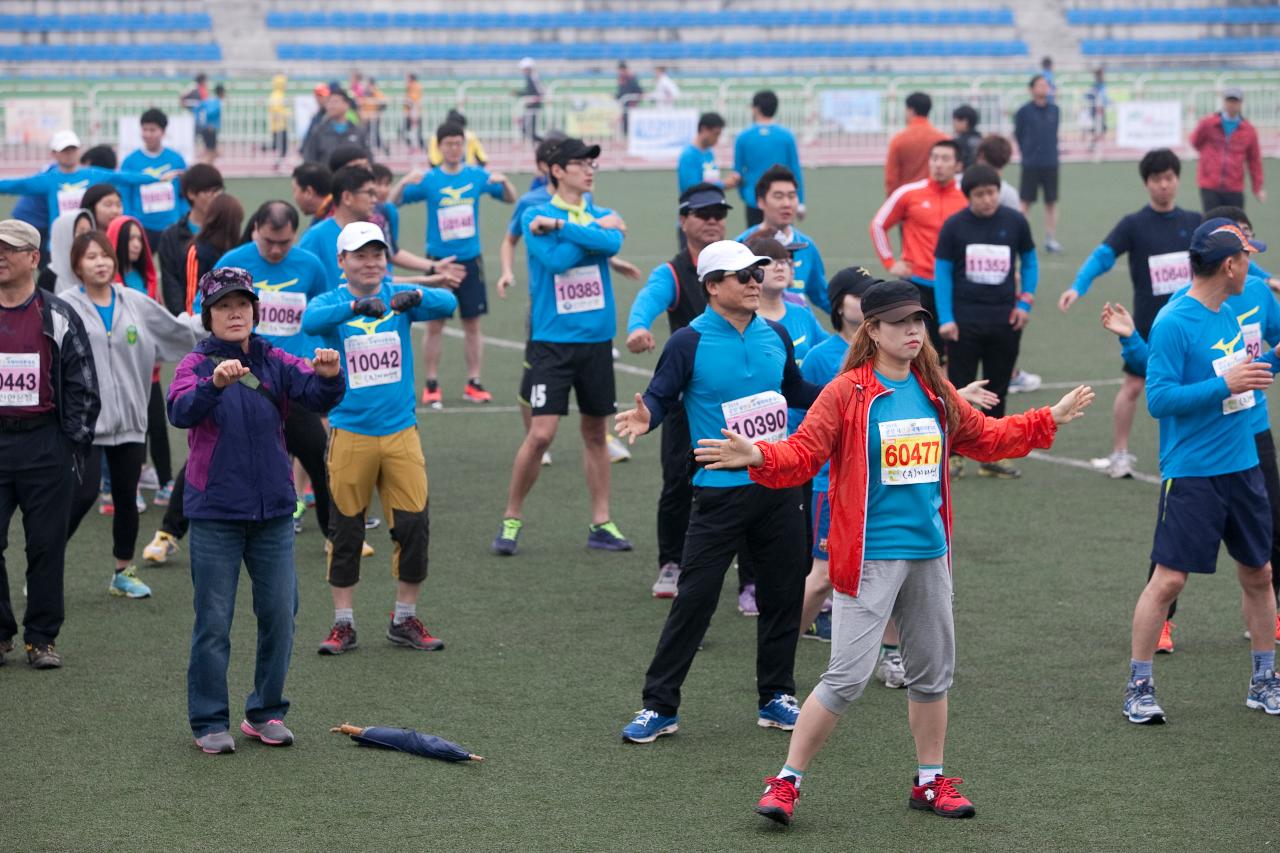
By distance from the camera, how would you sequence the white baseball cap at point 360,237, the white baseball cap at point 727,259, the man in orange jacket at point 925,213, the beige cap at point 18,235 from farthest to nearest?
the man in orange jacket at point 925,213, the white baseball cap at point 360,237, the beige cap at point 18,235, the white baseball cap at point 727,259

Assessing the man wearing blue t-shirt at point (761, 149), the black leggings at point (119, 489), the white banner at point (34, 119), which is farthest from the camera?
the white banner at point (34, 119)

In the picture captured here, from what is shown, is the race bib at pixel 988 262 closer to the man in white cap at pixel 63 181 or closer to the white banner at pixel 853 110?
the man in white cap at pixel 63 181

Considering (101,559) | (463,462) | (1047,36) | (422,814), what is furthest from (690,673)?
(1047,36)

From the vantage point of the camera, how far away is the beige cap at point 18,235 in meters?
7.56

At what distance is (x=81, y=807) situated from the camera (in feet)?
20.8

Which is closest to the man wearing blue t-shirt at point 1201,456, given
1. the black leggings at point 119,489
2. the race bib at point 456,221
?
the black leggings at point 119,489

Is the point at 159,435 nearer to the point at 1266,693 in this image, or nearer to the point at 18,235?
the point at 18,235

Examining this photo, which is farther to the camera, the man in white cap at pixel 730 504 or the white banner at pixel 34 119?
the white banner at pixel 34 119

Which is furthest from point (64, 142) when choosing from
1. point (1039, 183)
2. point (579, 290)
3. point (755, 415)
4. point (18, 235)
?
Result: point (1039, 183)

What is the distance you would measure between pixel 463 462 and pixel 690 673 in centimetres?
484

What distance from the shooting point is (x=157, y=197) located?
15305mm

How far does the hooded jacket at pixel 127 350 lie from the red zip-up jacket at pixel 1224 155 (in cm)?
1288

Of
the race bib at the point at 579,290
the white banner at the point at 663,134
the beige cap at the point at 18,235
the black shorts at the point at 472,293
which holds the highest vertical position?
the white banner at the point at 663,134

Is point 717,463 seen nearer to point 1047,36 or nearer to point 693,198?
point 693,198
